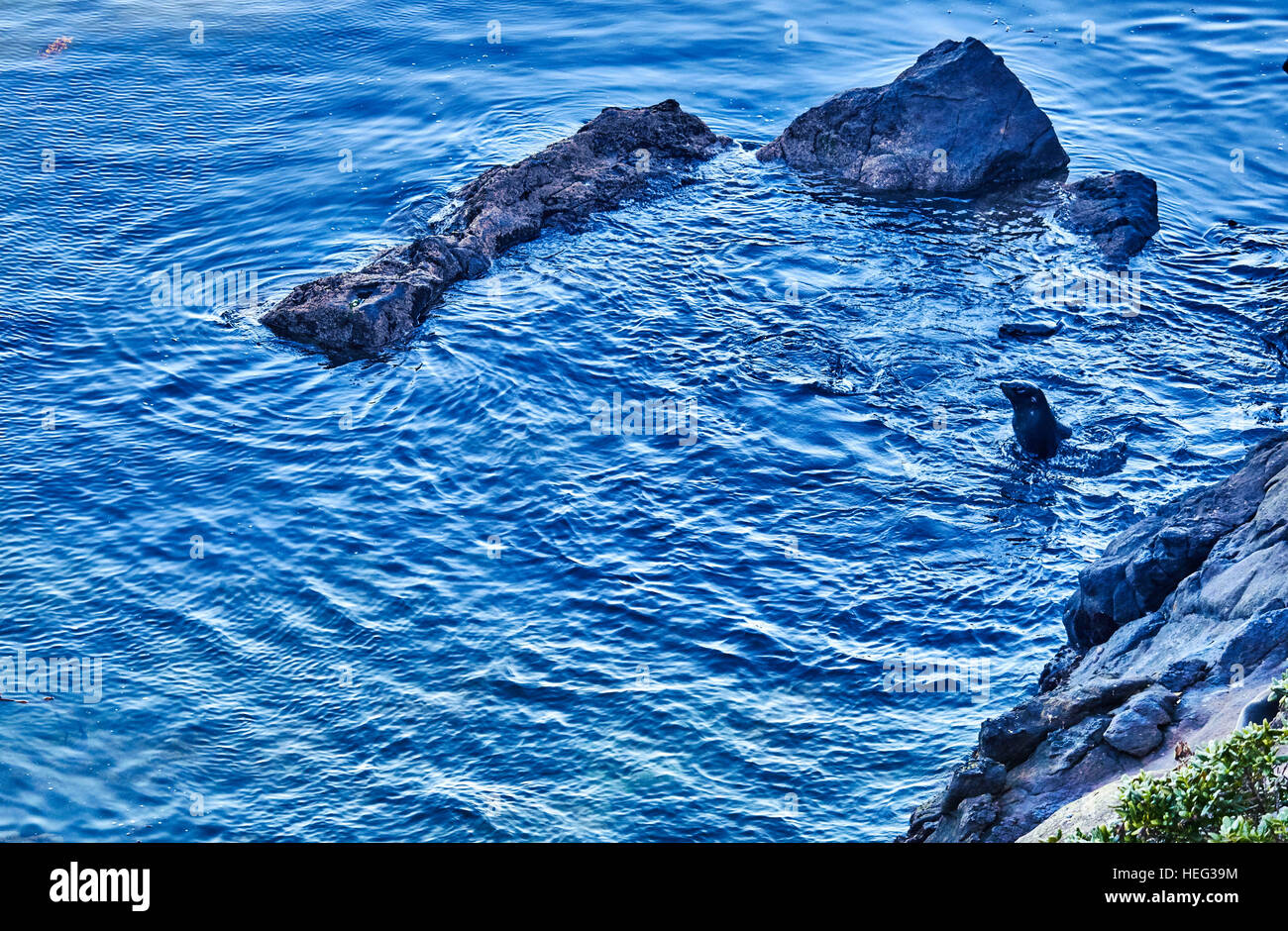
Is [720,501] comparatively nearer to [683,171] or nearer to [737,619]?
[737,619]

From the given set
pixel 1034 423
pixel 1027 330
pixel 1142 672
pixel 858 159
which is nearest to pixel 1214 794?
pixel 1142 672

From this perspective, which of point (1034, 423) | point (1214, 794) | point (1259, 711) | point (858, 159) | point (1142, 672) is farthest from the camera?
point (858, 159)

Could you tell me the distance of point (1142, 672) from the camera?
12.0m

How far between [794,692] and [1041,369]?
7.71 metres

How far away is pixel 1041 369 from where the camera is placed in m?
19.1

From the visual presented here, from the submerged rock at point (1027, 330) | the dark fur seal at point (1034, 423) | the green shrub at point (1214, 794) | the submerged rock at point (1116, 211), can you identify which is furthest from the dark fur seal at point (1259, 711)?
the submerged rock at point (1116, 211)

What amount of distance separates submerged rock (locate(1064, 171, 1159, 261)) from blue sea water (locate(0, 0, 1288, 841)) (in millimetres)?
417

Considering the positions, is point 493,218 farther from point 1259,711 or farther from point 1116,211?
point 1259,711

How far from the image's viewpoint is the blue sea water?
1313 centimetres

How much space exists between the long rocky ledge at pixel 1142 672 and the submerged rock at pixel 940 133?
11.6 m

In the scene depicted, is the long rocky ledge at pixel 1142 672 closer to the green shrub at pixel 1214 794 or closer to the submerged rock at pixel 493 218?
the green shrub at pixel 1214 794

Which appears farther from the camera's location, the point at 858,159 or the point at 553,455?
the point at 858,159

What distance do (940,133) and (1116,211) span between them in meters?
3.62
